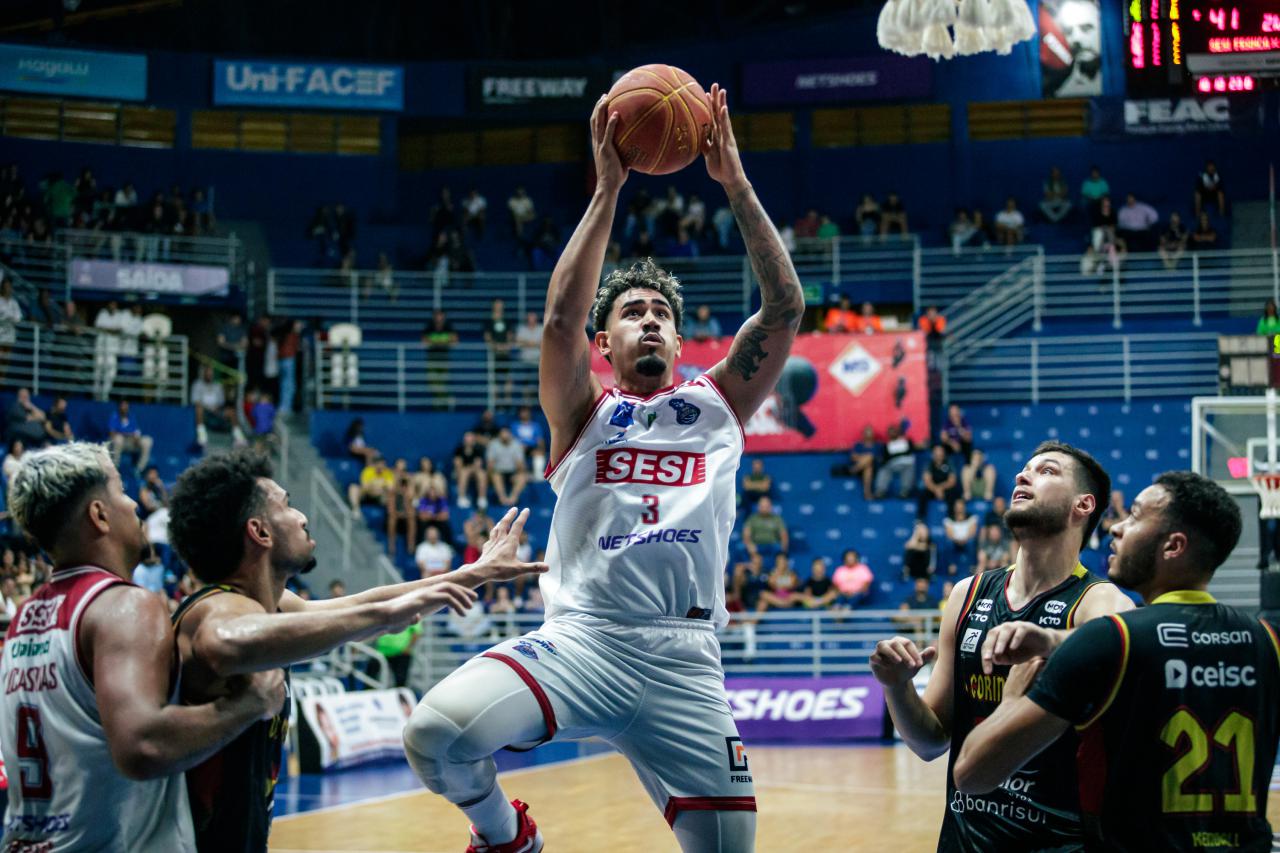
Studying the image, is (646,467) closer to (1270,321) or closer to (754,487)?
(754,487)

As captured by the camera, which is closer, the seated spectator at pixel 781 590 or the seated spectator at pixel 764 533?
the seated spectator at pixel 781 590

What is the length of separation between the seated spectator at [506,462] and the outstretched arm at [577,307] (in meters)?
16.7

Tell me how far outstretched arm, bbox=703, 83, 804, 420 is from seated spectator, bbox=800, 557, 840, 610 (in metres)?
14.0

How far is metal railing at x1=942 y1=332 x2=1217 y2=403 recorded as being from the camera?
76.3 ft

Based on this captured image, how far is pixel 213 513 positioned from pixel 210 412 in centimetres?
1941

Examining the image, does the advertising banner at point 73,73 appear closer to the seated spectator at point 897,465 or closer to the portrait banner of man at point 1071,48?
the seated spectator at point 897,465

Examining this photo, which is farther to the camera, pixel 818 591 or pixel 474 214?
pixel 474 214

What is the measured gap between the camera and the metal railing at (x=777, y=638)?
1877cm

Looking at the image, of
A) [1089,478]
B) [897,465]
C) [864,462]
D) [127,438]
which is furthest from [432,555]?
[1089,478]

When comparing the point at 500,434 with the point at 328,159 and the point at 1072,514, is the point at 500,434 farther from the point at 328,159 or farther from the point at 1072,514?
the point at 1072,514

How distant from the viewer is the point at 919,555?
20000mm

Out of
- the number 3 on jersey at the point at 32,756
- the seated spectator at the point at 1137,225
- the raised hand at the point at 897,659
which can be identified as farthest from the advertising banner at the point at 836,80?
the number 3 on jersey at the point at 32,756

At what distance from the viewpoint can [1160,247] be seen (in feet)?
83.0

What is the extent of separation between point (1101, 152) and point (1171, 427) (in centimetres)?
855
